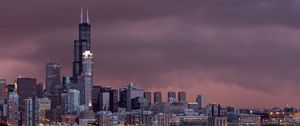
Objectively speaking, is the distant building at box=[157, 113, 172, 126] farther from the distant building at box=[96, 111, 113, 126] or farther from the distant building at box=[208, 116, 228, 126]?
the distant building at box=[96, 111, 113, 126]

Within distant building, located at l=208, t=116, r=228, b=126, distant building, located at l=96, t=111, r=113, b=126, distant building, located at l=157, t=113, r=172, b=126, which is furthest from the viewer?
distant building, located at l=157, t=113, r=172, b=126

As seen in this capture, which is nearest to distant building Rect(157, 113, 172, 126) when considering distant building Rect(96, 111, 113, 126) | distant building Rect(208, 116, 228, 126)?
distant building Rect(208, 116, 228, 126)

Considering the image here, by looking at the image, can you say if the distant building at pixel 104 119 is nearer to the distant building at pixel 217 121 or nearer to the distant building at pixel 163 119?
the distant building at pixel 163 119

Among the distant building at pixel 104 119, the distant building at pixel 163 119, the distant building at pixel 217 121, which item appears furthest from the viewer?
the distant building at pixel 163 119

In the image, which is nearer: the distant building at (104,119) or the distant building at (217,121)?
the distant building at (104,119)

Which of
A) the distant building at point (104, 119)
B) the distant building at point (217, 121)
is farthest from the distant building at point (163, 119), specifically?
the distant building at point (104, 119)

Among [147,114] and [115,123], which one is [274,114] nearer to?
[147,114]

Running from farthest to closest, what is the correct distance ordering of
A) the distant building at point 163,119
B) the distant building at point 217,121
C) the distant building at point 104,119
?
the distant building at point 163,119, the distant building at point 217,121, the distant building at point 104,119

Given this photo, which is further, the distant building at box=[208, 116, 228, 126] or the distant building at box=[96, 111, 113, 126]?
the distant building at box=[208, 116, 228, 126]

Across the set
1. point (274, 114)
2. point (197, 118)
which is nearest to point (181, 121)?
point (197, 118)

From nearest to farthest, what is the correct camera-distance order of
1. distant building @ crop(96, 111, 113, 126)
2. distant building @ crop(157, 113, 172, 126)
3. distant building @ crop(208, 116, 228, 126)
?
distant building @ crop(96, 111, 113, 126), distant building @ crop(208, 116, 228, 126), distant building @ crop(157, 113, 172, 126)
